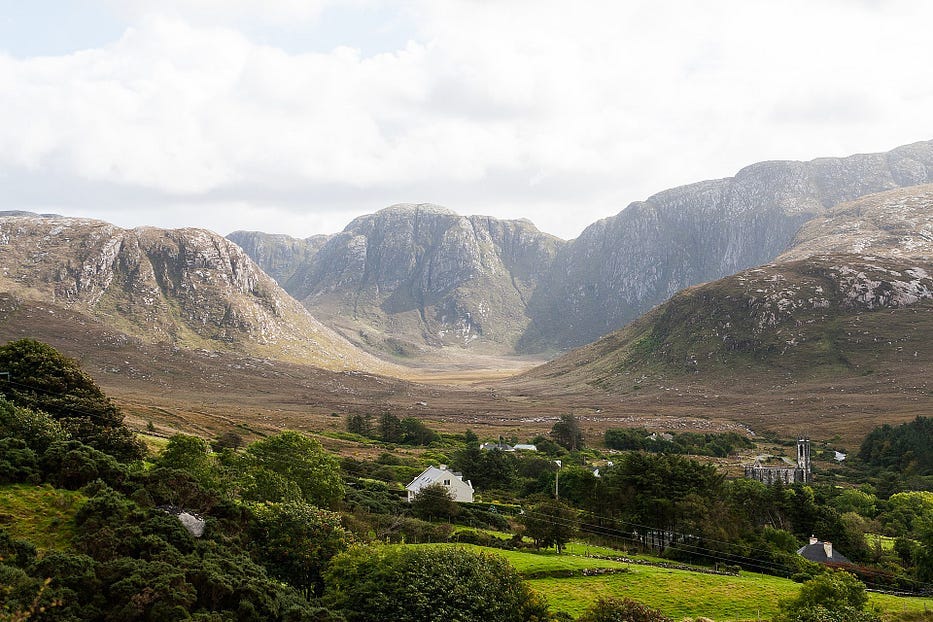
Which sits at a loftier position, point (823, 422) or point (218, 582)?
point (218, 582)

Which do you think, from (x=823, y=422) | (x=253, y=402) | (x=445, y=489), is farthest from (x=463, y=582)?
(x=253, y=402)

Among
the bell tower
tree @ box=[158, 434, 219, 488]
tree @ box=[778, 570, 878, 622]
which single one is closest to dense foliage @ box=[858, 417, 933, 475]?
the bell tower

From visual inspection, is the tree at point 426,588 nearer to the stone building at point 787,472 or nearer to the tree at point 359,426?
the stone building at point 787,472

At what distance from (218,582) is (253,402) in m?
146

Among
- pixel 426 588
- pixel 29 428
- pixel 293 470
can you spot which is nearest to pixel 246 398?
pixel 293 470

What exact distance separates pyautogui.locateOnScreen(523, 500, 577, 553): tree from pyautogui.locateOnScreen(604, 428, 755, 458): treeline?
2470 inches

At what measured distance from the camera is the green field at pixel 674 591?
37.7 m

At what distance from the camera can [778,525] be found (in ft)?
Result: 207

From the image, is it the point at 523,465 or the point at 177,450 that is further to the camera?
the point at 523,465

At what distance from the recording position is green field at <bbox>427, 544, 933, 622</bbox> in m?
37.7

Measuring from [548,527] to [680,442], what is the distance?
7531cm

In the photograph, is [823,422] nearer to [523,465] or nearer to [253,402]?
[523,465]

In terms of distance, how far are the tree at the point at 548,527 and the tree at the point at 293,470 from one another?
45.8ft

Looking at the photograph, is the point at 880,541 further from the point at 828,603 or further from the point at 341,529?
the point at 341,529
